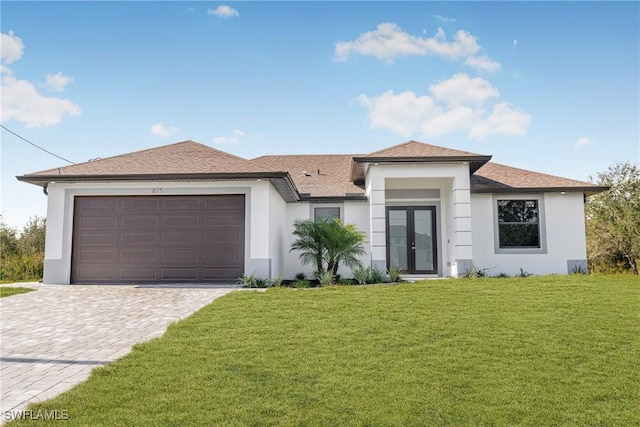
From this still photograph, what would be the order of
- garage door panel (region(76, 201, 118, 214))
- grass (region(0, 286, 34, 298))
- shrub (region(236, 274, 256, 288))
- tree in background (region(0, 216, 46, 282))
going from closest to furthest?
grass (region(0, 286, 34, 298)), shrub (region(236, 274, 256, 288)), garage door panel (region(76, 201, 118, 214)), tree in background (region(0, 216, 46, 282))

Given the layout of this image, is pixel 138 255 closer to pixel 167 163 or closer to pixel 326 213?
pixel 167 163

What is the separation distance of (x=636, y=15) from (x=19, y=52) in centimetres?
1822

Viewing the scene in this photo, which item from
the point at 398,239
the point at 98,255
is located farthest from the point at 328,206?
the point at 98,255

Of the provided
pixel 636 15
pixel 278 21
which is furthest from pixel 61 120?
pixel 636 15

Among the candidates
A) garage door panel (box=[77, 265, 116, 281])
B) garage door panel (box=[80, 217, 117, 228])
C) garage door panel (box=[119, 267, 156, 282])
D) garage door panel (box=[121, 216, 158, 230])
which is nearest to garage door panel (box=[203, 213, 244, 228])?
garage door panel (box=[121, 216, 158, 230])

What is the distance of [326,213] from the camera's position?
16234mm

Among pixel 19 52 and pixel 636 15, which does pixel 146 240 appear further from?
pixel 636 15

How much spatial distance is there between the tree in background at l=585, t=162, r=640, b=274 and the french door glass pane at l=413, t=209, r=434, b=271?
9205mm

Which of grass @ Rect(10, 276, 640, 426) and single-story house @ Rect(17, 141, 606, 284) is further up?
single-story house @ Rect(17, 141, 606, 284)

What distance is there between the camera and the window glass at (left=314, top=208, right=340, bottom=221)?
53.0 feet

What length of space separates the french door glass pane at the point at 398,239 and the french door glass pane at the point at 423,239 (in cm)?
41

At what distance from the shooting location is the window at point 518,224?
15.3m

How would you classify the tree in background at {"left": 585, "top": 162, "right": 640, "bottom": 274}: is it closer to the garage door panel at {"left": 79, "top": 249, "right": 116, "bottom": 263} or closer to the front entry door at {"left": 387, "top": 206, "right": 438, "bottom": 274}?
the front entry door at {"left": 387, "top": 206, "right": 438, "bottom": 274}

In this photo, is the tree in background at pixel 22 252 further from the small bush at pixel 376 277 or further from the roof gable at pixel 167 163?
the small bush at pixel 376 277
